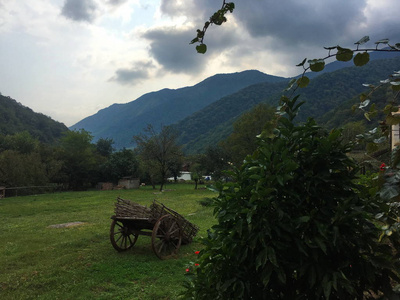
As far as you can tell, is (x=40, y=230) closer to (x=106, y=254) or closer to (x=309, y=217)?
(x=106, y=254)

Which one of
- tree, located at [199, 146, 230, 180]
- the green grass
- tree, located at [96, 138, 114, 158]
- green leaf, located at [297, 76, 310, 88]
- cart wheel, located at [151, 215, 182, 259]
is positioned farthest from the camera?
tree, located at [96, 138, 114, 158]

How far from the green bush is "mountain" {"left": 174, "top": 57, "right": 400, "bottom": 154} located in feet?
115

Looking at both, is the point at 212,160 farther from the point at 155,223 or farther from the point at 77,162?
the point at 155,223

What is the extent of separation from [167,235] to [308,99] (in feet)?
312

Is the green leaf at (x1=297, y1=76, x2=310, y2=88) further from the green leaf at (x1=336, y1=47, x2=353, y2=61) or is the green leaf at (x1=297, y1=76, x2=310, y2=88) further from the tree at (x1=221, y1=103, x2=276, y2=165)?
the tree at (x1=221, y1=103, x2=276, y2=165)

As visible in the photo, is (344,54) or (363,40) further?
(344,54)

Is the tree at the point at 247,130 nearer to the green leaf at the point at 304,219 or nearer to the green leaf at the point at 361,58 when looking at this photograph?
the green leaf at the point at 304,219

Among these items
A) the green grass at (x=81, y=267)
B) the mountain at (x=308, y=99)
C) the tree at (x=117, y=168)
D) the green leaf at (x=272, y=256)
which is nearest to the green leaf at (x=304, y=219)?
the green leaf at (x=272, y=256)

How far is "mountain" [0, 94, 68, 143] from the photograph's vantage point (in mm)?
76812

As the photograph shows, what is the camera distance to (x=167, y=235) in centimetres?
925

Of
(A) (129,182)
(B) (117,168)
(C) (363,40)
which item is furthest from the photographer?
(B) (117,168)

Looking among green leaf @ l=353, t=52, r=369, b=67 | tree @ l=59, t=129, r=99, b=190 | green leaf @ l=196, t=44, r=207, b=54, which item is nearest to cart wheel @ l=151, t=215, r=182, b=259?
green leaf @ l=196, t=44, r=207, b=54

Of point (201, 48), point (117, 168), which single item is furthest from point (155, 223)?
point (117, 168)

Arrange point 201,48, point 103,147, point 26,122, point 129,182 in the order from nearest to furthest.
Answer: point 201,48
point 129,182
point 103,147
point 26,122
